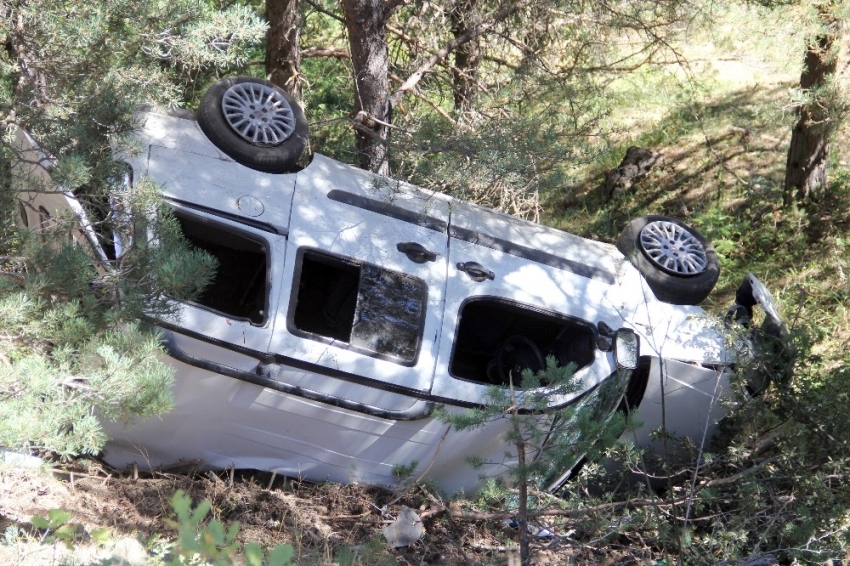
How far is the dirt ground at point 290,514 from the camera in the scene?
4.94 meters

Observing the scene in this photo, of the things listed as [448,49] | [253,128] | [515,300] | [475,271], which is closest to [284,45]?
[448,49]

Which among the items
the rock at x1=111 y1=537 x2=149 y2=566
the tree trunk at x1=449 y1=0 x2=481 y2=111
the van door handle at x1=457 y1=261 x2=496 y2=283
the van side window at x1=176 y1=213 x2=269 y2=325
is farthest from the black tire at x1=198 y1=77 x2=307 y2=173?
the tree trunk at x1=449 y1=0 x2=481 y2=111

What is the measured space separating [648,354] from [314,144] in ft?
11.5

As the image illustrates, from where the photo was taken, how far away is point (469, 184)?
626cm

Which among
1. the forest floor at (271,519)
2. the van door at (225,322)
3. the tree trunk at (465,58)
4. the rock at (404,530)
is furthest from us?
the tree trunk at (465,58)

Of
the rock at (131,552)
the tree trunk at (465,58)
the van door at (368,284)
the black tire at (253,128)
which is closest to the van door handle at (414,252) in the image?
the van door at (368,284)

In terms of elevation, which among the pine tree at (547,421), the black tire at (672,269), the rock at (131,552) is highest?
the black tire at (672,269)

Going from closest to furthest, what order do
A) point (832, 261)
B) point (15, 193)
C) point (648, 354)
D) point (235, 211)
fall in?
point (15, 193)
point (235, 211)
point (648, 354)
point (832, 261)

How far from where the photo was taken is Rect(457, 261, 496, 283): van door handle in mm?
5324

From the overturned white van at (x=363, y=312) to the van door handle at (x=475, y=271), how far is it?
0.01 meters

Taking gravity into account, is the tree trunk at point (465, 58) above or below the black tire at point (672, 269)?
above

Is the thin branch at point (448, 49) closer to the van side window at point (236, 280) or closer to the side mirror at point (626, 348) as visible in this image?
the van side window at point (236, 280)

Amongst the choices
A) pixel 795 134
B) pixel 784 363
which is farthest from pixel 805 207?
pixel 784 363

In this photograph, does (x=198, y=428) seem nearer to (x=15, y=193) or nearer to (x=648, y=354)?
(x=15, y=193)
